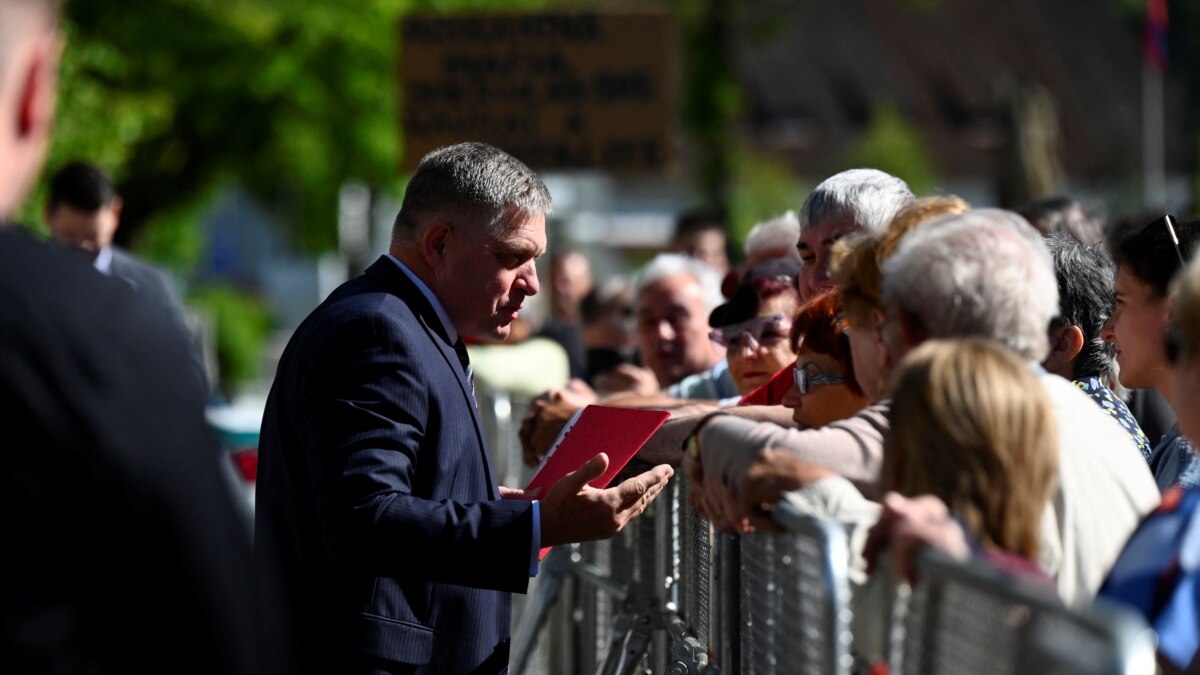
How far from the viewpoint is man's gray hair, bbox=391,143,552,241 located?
3.79 m

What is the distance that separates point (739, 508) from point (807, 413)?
73 cm

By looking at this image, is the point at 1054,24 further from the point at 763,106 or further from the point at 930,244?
the point at 930,244

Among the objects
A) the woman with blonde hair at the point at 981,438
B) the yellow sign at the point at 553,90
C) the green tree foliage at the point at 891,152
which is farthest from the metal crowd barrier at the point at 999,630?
the green tree foliage at the point at 891,152

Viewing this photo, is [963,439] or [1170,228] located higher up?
[1170,228]

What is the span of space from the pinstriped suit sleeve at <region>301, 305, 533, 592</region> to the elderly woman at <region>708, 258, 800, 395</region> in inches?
71.1

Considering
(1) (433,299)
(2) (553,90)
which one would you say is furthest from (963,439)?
(2) (553,90)

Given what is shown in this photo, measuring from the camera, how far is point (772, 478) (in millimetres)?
2832

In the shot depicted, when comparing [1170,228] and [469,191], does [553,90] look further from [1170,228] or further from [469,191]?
[469,191]

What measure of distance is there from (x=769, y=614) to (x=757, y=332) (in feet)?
7.03

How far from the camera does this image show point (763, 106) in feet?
187

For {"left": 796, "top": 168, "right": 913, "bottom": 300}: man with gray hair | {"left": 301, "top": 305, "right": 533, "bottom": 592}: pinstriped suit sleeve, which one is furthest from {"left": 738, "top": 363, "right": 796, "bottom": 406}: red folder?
{"left": 301, "top": 305, "right": 533, "bottom": 592}: pinstriped suit sleeve

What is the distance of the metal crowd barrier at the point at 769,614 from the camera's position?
1.98 meters

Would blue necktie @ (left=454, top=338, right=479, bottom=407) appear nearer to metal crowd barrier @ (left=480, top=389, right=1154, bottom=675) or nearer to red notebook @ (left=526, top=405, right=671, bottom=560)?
red notebook @ (left=526, top=405, right=671, bottom=560)

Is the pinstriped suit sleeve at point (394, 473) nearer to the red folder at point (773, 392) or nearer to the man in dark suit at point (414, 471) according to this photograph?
the man in dark suit at point (414, 471)
